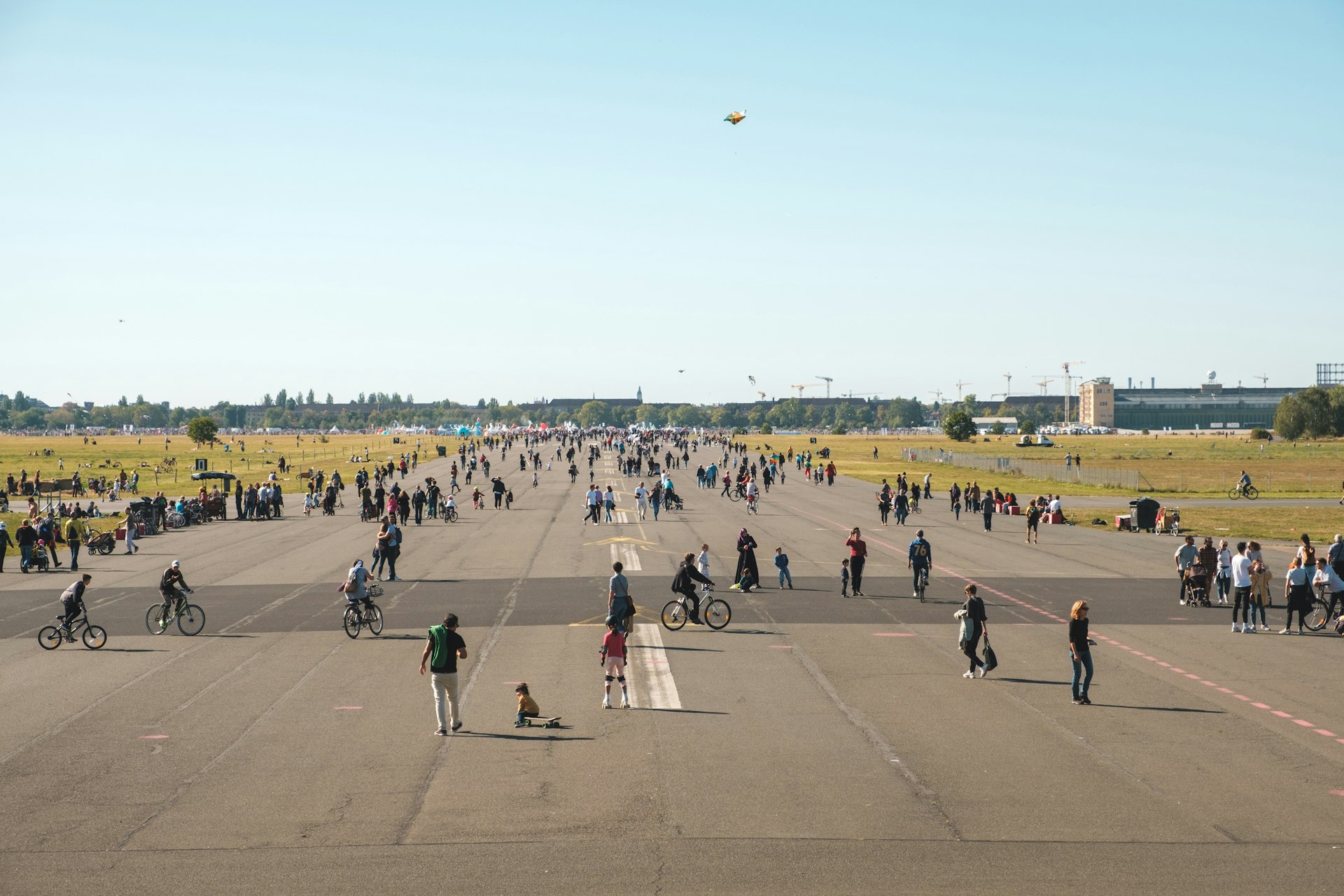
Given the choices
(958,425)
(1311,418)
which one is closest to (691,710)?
(958,425)

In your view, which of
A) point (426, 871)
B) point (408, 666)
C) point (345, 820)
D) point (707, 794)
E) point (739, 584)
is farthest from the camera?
point (739, 584)

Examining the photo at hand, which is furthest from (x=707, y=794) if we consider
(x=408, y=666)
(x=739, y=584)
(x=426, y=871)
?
(x=739, y=584)

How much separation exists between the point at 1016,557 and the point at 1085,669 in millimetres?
20033

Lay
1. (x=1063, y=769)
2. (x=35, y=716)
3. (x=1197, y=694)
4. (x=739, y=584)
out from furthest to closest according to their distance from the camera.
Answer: (x=739, y=584), (x=1197, y=694), (x=35, y=716), (x=1063, y=769)

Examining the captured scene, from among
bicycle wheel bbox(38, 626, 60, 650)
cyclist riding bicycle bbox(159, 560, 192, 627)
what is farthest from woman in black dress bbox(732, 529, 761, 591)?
bicycle wheel bbox(38, 626, 60, 650)

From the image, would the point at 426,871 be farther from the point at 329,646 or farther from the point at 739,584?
the point at 739,584

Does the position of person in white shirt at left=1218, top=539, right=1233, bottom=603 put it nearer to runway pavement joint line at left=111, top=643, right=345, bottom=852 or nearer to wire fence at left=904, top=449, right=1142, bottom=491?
runway pavement joint line at left=111, top=643, right=345, bottom=852

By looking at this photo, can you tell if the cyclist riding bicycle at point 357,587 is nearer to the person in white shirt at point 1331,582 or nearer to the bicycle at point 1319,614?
the bicycle at point 1319,614

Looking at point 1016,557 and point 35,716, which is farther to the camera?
point 1016,557

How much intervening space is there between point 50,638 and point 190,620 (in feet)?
8.14

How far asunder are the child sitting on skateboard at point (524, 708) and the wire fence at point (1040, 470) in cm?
6068

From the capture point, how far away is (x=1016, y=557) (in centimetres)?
3572

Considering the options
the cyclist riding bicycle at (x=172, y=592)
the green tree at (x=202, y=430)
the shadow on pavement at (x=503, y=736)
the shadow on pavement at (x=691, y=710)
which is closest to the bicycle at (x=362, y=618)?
the cyclist riding bicycle at (x=172, y=592)

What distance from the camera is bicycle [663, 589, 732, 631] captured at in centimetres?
2261
